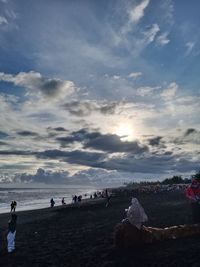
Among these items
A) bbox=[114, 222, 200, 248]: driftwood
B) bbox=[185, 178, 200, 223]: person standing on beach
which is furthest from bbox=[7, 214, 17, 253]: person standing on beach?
bbox=[185, 178, 200, 223]: person standing on beach

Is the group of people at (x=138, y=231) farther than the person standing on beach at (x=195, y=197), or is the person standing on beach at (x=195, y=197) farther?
the person standing on beach at (x=195, y=197)

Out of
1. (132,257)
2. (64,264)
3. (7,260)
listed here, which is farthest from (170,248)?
(7,260)

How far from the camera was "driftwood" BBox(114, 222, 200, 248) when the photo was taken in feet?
51.8

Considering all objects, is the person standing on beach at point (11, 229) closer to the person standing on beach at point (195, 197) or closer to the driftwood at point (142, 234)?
the driftwood at point (142, 234)

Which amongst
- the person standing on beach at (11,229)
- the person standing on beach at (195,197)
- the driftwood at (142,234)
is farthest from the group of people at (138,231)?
the person standing on beach at (11,229)

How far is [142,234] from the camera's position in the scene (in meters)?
15.8

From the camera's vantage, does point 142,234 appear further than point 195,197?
No

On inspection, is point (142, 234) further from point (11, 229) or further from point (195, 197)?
point (11, 229)

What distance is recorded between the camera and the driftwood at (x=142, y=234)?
1579 cm

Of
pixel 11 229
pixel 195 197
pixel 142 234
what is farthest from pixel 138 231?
pixel 11 229

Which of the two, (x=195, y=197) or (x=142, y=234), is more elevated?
(x=195, y=197)

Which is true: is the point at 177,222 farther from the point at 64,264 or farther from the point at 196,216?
the point at 64,264

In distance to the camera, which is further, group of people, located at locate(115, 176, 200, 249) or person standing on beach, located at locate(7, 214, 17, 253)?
person standing on beach, located at locate(7, 214, 17, 253)

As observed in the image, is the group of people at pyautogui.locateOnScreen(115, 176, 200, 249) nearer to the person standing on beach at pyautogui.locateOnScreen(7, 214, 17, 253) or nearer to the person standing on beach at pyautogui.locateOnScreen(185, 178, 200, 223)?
the person standing on beach at pyautogui.locateOnScreen(185, 178, 200, 223)
